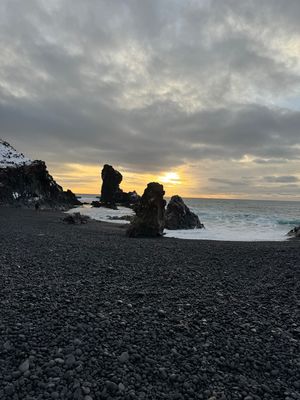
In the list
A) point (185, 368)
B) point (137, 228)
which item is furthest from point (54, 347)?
point (137, 228)

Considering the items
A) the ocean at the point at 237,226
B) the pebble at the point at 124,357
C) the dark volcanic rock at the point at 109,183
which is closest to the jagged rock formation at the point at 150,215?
the ocean at the point at 237,226

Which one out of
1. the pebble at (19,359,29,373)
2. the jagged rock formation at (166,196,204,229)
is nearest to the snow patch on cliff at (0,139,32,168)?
the jagged rock formation at (166,196,204,229)

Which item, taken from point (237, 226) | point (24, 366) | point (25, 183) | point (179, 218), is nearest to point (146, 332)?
point (24, 366)

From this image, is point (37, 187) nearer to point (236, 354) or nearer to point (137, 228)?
point (137, 228)

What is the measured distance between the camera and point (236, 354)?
5.07m

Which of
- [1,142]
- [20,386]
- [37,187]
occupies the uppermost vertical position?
[1,142]

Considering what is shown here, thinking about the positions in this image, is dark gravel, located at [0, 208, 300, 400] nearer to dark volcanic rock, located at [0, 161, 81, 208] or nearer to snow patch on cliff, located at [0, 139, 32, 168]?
dark volcanic rock, located at [0, 161, 81, 208]

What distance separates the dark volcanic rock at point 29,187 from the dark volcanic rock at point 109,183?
85.7 feet

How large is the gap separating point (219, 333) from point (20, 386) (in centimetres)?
337

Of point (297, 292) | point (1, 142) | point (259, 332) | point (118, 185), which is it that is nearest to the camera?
point (259, 332)

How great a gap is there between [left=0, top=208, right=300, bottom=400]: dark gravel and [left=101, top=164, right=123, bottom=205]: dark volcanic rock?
74668 millimetres

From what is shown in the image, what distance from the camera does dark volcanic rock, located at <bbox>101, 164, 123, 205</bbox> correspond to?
279 feet

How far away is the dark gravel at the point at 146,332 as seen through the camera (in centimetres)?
417

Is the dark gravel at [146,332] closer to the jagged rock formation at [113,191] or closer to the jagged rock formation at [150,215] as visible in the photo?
the jagged rock formation at [150,215]
